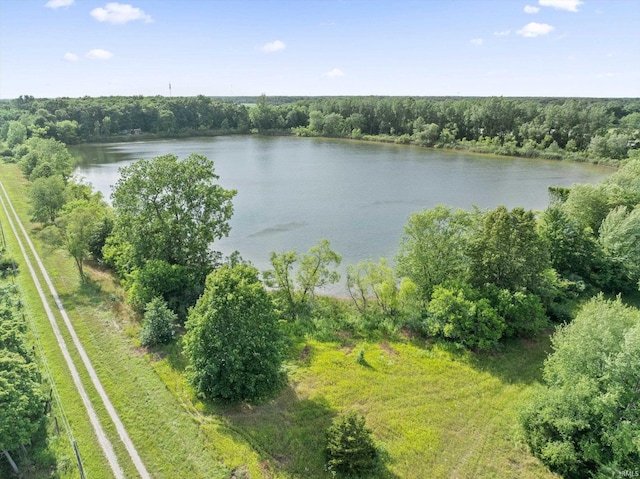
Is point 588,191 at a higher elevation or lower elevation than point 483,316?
higher

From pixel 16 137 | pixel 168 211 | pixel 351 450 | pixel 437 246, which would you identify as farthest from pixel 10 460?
pixel 16 137

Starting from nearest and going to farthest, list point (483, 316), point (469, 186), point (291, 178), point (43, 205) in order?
1. point (483, 316)
2. point (43, 205)
3. point (469, 186)
4. point (291, 178)

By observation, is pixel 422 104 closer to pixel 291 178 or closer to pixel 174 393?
pixel 291 178

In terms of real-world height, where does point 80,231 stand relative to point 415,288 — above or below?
above

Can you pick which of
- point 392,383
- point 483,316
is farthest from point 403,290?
point 392,383

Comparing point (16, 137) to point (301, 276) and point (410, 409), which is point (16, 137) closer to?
point (301, 276)

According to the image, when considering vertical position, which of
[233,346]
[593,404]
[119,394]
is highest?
[233,346]
